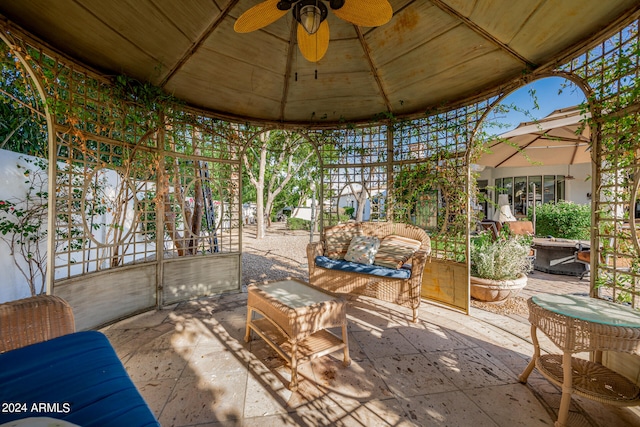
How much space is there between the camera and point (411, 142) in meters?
4.39

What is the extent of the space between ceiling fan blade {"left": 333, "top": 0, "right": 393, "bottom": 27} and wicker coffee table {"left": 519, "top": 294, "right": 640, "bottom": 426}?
2384mm

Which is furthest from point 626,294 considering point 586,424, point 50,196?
point 50,196

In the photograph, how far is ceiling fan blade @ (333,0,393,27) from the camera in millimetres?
1883

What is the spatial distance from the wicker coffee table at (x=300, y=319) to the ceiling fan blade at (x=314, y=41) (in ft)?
7.15

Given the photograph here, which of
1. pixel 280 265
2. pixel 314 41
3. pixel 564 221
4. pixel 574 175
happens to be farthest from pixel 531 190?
pixel 314 41

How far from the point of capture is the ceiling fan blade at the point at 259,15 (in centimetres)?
192

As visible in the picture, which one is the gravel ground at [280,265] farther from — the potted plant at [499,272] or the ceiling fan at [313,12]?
the ceiling fan at [313,12]

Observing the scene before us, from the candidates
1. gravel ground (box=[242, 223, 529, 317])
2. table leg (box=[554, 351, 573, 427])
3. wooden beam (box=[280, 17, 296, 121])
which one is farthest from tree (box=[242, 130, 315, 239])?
table leg (box=[554, 351, 573, 427])

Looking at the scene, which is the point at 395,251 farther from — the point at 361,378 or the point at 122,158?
the point at 122,158

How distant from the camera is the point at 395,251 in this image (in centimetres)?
377

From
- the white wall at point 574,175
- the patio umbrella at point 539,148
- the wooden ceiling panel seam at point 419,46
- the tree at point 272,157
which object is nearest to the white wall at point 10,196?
the wooden ceiling panel seam at point 419,46

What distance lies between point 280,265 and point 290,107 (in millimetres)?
3856

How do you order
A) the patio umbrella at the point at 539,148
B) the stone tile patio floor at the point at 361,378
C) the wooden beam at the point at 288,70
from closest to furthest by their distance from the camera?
the stone tile patio floor at the point at 361,378
the wooden beam at the point at 288,70
the patio umbrella at the point at 539,148

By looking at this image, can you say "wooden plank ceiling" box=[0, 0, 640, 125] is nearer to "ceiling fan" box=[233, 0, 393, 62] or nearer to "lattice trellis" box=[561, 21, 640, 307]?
"lattice trellis" box=[561, 21, 640, 307]
